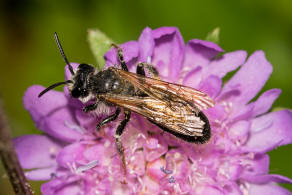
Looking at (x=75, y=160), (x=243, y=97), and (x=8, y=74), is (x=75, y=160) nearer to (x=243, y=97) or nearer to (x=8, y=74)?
(x=243, y=97)

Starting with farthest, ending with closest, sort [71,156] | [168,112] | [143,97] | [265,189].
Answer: [265,189] < [71,156] < [143,97] < [168,112]

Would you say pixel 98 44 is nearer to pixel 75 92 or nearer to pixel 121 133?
pixel 75 92

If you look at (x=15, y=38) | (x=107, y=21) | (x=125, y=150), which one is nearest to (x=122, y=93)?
(x=125, y=150)


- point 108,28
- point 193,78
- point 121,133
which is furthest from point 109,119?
point 108,28

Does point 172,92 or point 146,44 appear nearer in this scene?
point 172,92

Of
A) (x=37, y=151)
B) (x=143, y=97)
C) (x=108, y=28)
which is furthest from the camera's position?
(x=108, y=28)

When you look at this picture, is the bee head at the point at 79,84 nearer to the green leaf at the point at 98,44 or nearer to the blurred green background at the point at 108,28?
the green leaf at the point at 98,44
